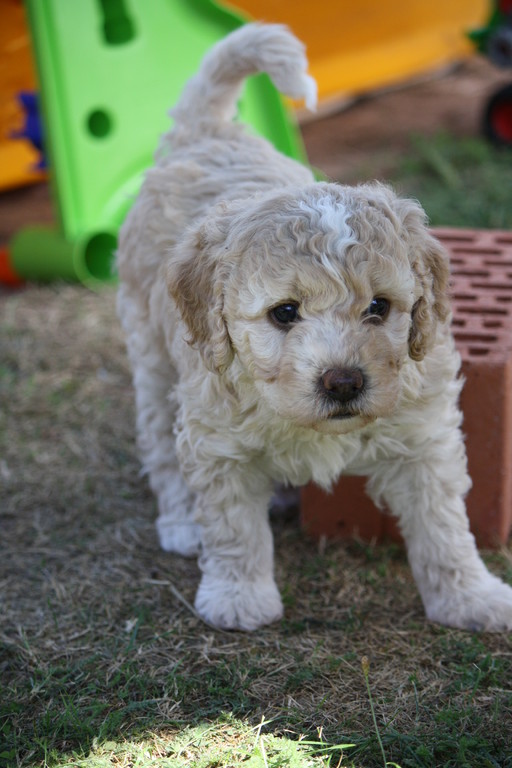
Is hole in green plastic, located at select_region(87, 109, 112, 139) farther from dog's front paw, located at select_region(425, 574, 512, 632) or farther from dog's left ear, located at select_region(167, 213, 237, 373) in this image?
dog's front paw, located at select_region(425, 574, 512, 632)

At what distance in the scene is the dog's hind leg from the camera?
3924 millimetres

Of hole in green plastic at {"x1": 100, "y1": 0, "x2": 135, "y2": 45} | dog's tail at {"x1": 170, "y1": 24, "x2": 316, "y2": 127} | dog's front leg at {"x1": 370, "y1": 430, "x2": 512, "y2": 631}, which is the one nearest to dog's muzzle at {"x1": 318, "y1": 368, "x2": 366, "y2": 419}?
dog's front leg at {"x1": 370, "y1": 430, "x2": 512, "y2": 631}

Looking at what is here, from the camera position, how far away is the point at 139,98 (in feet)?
21.4

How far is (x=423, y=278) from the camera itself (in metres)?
2.94

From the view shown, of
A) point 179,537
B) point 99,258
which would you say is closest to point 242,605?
point 179,537

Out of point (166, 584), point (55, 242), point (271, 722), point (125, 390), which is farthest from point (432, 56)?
point (271, 722)

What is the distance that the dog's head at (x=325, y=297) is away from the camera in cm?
274

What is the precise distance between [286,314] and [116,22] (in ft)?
14.2

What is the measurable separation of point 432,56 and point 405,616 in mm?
8757

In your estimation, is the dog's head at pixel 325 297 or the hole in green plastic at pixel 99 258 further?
the hole in green plastic at pixel 99 258

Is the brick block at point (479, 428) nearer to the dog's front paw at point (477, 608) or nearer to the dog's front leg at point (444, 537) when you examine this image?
the dog's front leg at point (444, 537)

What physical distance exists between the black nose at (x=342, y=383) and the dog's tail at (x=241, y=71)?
4.84 ft

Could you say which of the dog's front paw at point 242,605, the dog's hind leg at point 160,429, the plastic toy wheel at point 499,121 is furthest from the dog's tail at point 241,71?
the plastic toy wheel at point 499,121

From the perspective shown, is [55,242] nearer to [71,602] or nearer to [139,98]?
[139,98]
